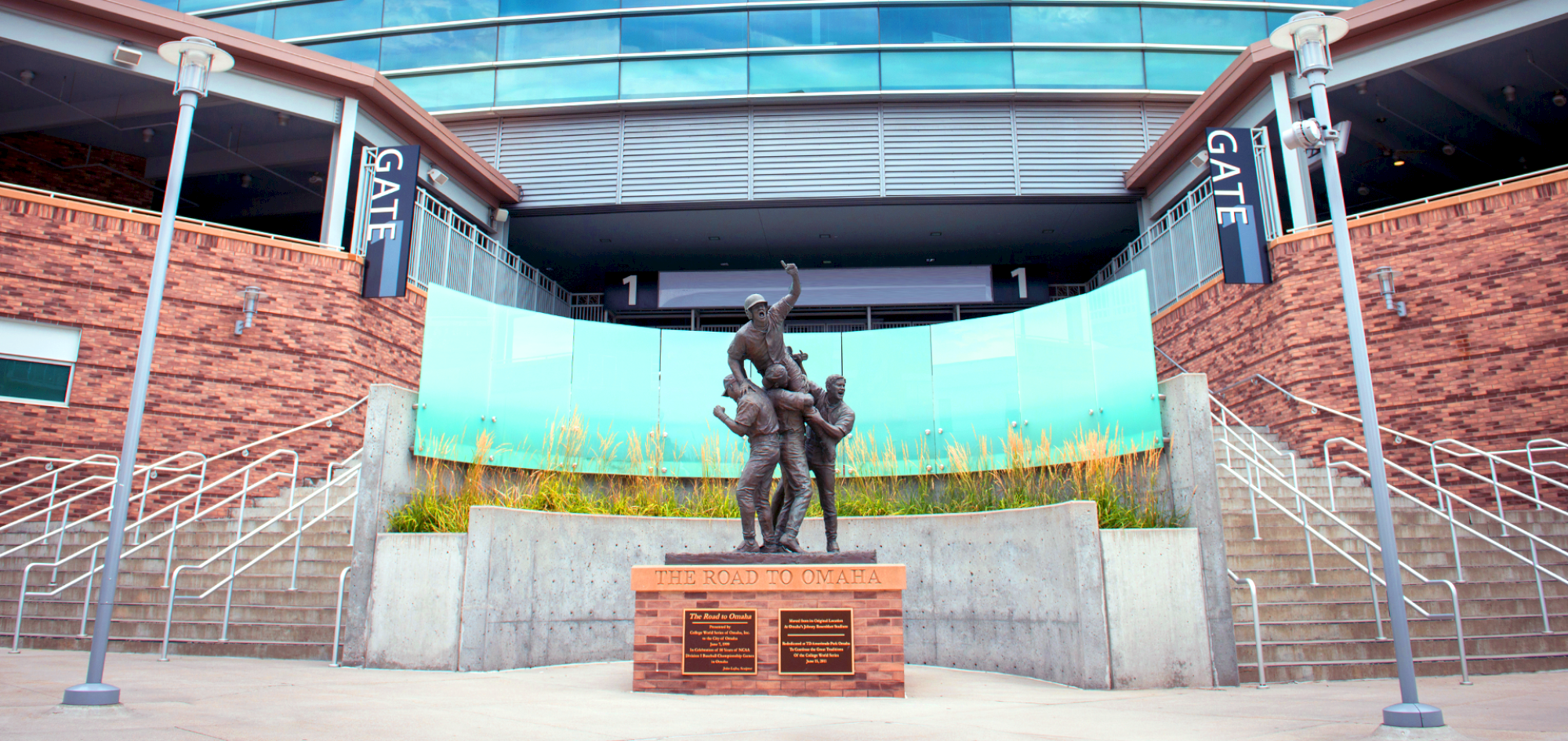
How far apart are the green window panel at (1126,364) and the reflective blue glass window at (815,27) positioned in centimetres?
1266

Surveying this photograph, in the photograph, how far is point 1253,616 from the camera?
7.84m

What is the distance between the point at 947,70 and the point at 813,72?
10.1ft

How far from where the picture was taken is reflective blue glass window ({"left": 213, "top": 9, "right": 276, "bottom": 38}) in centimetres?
2411

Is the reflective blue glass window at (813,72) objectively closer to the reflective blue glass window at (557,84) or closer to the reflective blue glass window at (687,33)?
the reflective blue glass window at (687,33)

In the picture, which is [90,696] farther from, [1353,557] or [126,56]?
[126,56]

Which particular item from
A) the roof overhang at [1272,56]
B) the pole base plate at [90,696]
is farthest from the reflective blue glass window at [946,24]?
the pole base plate at [90,696]

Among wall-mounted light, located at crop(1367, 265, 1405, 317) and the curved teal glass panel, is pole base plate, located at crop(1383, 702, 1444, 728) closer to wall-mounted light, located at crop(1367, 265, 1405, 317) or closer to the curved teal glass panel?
the curved teal glass panel

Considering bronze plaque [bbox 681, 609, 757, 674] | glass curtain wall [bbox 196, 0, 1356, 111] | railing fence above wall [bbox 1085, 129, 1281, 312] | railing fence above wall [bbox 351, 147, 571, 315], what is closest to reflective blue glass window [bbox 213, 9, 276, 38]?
glass curtain wall [bbox 196, 0, 1356, 111]

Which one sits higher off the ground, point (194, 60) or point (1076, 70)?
point (1076, 70)

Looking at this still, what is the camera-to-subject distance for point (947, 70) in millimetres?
21188

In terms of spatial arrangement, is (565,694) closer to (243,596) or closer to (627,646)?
(627,646)

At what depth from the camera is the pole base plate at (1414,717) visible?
4.96m

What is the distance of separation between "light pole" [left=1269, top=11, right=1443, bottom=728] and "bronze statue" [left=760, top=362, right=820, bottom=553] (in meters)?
4.02

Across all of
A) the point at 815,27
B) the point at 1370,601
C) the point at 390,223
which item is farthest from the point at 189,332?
the point at 1370,601
